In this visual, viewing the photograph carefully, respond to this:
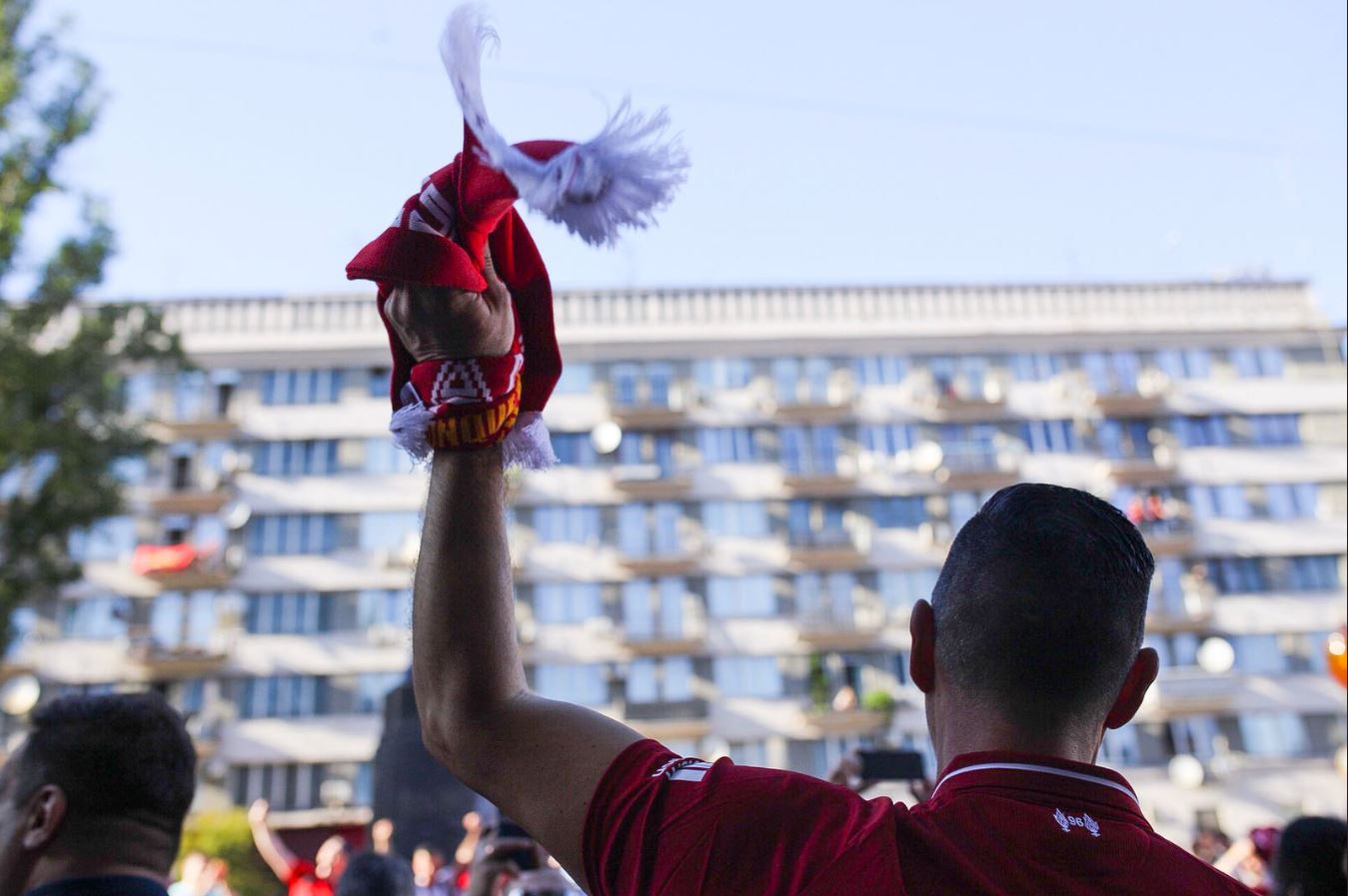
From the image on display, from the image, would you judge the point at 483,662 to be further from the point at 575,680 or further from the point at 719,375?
the point at 719,375

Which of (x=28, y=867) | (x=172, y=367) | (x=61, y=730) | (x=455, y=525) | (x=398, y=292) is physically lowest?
(x=28, y=867)

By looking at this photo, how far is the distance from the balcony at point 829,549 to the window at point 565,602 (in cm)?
586

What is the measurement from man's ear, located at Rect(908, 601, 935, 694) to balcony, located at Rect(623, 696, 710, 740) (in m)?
31.7

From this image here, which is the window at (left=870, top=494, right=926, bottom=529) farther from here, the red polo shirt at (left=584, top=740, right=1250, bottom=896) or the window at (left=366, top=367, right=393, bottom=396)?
the red polo shirt at (left=584, top=740, right=1250, bottom=896)

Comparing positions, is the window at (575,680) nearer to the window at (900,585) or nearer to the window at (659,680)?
the window at (659,680)

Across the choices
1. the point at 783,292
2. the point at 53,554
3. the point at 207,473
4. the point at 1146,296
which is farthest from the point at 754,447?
the point at 53,554

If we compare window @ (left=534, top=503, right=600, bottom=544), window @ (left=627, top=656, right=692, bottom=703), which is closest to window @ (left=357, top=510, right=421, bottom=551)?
window @ (left=534, top=503, right=600, bottom=544)

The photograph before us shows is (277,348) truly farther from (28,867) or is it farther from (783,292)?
(28,867)

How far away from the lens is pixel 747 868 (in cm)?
128

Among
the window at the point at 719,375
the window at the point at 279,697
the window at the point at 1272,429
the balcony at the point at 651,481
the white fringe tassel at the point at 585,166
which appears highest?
the window at the point at 719,375

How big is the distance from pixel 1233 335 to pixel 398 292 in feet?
134

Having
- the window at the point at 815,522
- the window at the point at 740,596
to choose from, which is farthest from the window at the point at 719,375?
the window at the point at 740,596

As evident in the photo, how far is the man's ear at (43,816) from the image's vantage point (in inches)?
92.3

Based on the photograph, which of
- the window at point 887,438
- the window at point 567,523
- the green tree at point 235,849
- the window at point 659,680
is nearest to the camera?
the green tree at point 235,849
